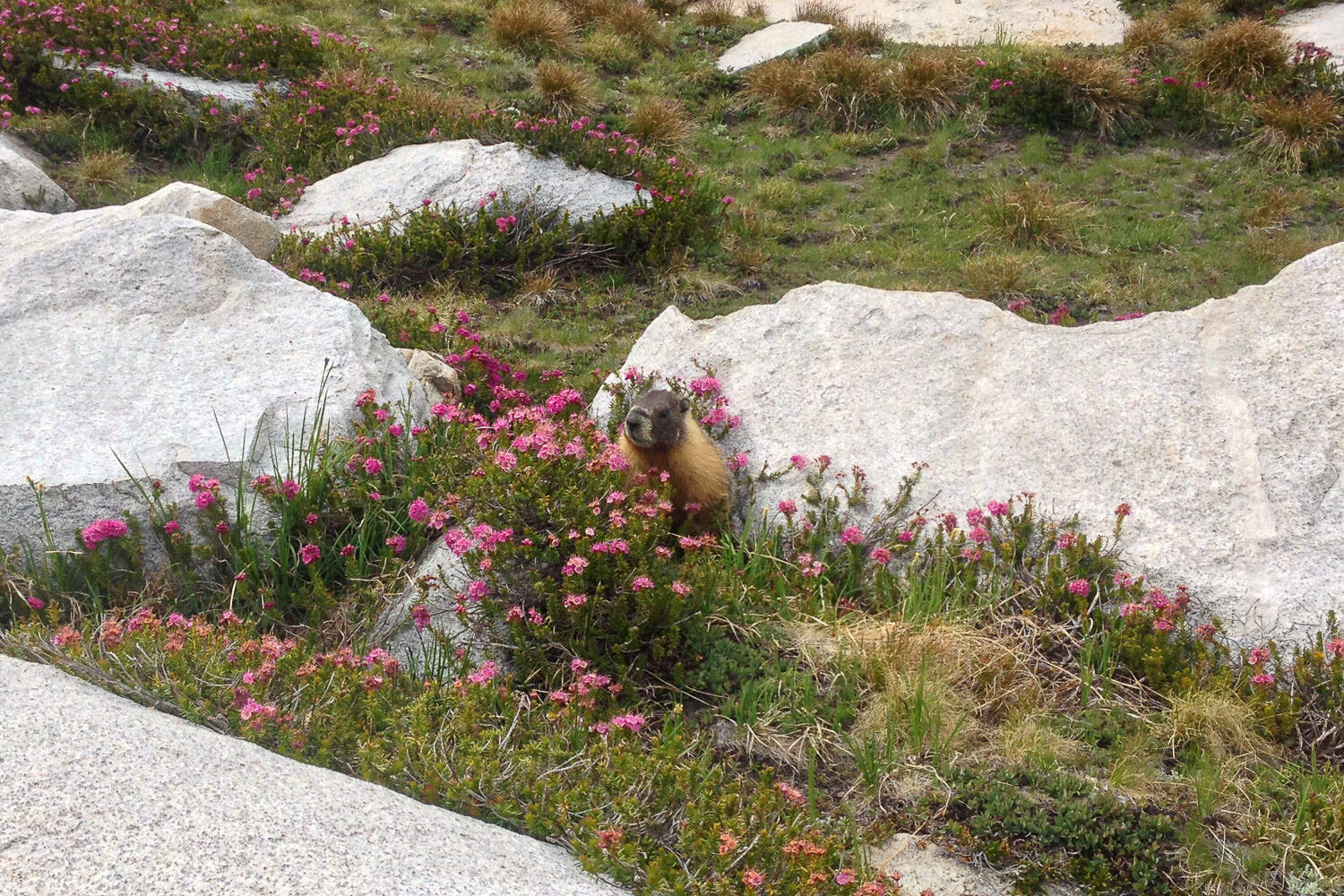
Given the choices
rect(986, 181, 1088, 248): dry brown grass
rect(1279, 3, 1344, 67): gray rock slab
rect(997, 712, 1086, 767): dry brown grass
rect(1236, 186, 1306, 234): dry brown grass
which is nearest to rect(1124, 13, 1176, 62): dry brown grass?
rect(1279, 3, 1344, 67): gray rock slab

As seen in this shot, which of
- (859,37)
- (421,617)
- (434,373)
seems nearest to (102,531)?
(421,617)

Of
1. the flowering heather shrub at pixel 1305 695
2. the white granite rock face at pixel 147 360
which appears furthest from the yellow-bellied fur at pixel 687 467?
the flowering heather shrub at pixel 1305 695

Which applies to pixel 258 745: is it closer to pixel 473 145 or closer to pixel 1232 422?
pixel 1232 422

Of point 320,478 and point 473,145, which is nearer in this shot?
point 320,478

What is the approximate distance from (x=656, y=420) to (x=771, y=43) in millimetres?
11023

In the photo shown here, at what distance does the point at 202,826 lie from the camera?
3252 millimetres

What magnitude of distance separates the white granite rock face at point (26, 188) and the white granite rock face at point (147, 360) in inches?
102

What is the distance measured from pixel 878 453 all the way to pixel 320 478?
341 cm

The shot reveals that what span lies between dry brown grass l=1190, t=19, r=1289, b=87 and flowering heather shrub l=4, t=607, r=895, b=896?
1188cm

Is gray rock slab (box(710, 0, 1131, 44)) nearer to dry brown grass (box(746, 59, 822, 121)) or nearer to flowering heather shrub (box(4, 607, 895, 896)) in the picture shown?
dry brown grass (box(746, 59, 822, 121))

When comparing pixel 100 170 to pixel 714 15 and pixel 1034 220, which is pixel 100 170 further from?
pixel 1034 220

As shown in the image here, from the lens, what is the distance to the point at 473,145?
1191 centimetres

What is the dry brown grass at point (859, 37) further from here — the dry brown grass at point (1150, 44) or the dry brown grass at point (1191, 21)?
the dry brown grass at point (1191, 21)

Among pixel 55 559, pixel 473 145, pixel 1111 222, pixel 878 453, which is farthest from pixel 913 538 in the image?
pixel 473 145
